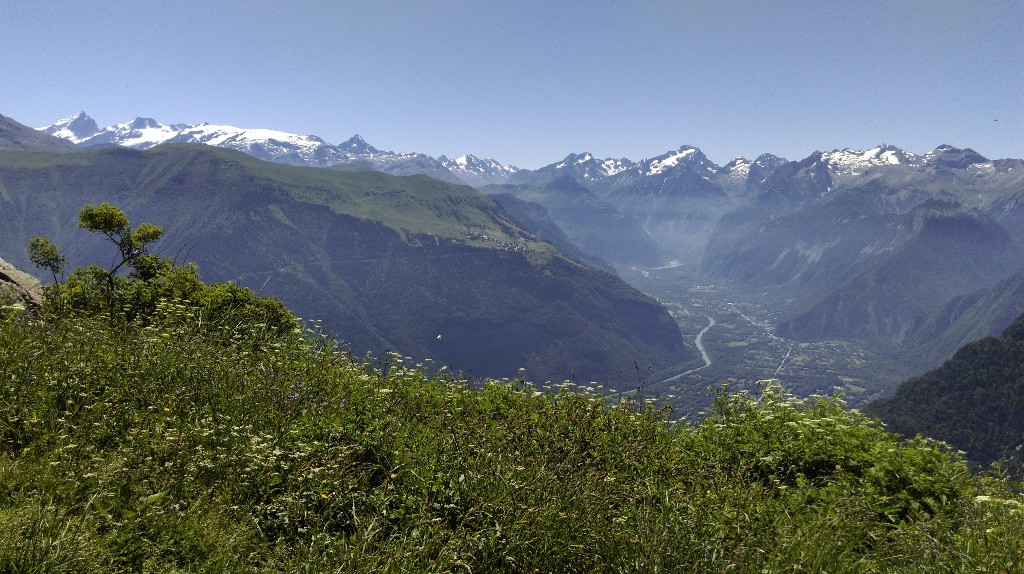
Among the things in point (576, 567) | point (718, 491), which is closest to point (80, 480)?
point (576, 567)

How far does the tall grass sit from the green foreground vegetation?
35 millimetres

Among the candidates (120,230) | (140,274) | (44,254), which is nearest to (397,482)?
(120,230)

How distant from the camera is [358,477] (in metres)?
6.59

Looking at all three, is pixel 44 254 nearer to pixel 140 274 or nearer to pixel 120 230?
pixel 120 230

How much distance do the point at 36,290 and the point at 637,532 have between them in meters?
30.5

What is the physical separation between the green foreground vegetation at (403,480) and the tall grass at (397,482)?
0.11 ft

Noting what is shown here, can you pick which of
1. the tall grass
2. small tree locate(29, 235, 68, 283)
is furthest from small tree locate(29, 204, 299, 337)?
the tall grass

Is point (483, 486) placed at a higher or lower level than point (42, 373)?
lower

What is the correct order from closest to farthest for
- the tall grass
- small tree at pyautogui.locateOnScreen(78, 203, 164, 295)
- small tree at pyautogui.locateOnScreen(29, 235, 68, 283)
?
1. the tall grass
2. small tree at pyautogui.locateOnScreen(29, 235, 68, 283)
3. small tree at pyautogui.locateOnScreen(78, 203, 164, 295)

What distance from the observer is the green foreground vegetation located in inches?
196

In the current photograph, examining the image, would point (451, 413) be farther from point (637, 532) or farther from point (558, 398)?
point (637, 532)

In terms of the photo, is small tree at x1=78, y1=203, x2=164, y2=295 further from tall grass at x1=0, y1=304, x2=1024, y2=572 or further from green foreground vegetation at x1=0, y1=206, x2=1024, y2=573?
tall grass at x1=0, y1=304, x2=1024, y2=572

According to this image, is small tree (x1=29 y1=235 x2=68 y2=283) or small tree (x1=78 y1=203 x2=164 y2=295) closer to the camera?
small tree (x1=29 y1=235 x2=68 y2=283)

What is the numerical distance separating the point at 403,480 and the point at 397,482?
11 centimetres
